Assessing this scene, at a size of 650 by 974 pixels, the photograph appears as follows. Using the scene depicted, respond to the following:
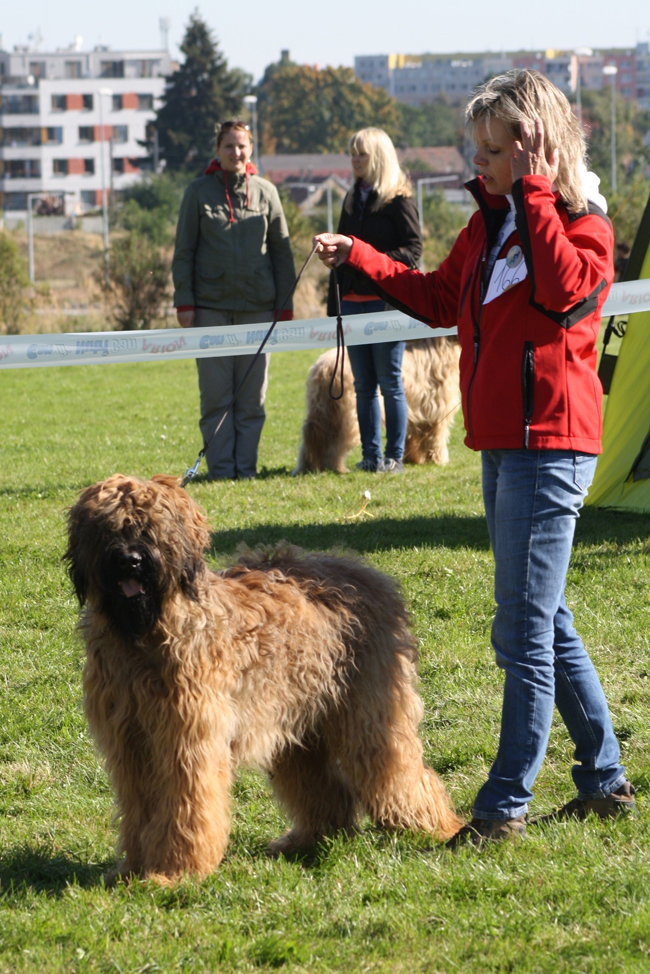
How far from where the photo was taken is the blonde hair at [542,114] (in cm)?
309

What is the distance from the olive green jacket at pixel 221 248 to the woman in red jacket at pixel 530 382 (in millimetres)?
5372

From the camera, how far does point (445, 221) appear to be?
166 feet

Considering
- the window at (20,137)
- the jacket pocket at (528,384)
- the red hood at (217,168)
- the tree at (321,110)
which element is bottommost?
the jacket pocket at (528,384)

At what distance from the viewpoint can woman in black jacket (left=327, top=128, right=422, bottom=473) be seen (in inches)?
334

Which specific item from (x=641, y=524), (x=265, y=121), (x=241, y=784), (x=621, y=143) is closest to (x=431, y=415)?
(x=641, y=524)

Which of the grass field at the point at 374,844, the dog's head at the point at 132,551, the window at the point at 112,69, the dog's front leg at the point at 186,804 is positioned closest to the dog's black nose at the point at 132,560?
the dog's head at the point at 132,551

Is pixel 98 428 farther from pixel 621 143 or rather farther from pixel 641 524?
pixel 621 143

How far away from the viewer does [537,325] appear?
3.13 metres

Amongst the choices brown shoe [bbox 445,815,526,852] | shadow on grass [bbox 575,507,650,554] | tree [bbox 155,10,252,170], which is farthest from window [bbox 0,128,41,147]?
brown shoe [bbox 445,815,526,852]

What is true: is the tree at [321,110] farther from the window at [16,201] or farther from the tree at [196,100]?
the tree at [196,100]

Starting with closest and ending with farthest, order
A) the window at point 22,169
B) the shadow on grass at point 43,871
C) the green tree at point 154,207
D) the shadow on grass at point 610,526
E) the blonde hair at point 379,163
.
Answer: the shadow on grass at point 43,871, the shadow on grass at point 610,526, the blonde hair at point 379,163, the green tree at point 154,207, the window at point 22,169

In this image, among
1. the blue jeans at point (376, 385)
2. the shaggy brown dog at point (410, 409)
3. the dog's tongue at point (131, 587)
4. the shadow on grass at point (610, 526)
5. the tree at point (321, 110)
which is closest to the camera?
the dog's tongue at point (131, 587)

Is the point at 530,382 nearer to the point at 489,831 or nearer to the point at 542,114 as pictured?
the point at 542,114

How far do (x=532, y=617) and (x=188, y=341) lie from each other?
17.9 feet
